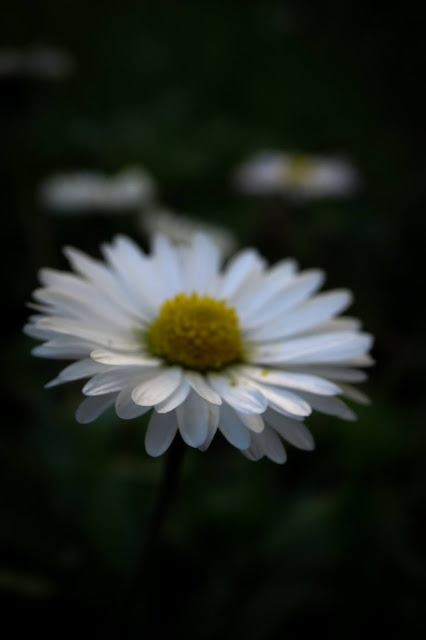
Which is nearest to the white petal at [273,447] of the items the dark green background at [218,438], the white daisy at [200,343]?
the white daisy at [200,343]

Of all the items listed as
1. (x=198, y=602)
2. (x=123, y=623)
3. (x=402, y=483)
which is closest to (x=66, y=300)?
(x=123, y=623)

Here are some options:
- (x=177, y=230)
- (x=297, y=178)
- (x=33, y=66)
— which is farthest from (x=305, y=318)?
(x=33, y=66)

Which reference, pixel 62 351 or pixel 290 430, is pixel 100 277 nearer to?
pixel 62 351

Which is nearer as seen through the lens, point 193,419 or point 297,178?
point 193,419

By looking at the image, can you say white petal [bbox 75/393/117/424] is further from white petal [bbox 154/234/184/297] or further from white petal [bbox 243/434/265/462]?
white petal [bbox 154/234/184/297]

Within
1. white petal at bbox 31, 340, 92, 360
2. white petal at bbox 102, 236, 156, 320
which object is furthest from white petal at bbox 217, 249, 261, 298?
white petal at bbox 31, 340, 92, 360

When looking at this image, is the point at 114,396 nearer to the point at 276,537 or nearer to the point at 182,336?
the point at 182,336

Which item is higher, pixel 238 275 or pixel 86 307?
pixel 238 275
